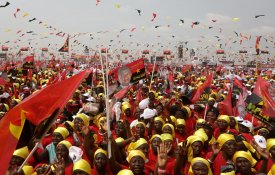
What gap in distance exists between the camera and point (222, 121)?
23.4ft

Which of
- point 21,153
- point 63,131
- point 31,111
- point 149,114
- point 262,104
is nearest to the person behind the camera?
point 31,111

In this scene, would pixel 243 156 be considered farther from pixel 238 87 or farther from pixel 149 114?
pixel 238 87

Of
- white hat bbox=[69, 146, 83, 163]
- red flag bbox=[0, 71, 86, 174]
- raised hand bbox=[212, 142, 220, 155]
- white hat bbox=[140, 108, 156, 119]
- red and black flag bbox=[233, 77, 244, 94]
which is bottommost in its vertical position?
red and black flag bbox=[233, 77, 244, 94]

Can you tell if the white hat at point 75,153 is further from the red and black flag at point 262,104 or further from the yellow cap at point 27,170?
the red and black flag at point 262,104

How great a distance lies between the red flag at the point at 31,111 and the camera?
139 inches

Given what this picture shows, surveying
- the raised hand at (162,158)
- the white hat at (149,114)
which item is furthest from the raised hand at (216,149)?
the white hat at (149,114)

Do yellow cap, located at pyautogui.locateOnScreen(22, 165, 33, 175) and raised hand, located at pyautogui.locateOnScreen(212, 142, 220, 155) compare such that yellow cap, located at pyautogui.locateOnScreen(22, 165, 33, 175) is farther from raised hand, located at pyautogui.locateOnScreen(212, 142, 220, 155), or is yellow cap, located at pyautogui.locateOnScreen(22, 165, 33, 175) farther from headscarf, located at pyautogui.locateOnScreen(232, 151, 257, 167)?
headscarf, located at pyautogui.locateOnScreen(232, 151, 257, 167)

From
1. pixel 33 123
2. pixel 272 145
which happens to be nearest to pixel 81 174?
pixel 33 123

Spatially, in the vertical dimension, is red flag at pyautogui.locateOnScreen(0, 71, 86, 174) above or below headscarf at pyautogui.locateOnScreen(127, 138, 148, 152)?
above

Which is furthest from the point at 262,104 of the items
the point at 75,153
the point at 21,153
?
the point at 21,153

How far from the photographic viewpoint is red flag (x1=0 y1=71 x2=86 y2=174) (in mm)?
3537

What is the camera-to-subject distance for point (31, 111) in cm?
386

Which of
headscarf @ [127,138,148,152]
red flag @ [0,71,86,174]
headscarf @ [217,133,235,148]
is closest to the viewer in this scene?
red flag @ [0,71,86,174]

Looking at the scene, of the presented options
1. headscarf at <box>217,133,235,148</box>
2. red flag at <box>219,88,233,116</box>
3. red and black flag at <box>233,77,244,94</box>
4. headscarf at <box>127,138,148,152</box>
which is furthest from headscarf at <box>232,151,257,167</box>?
red and black flag at <box>233,77,244,94</box>
